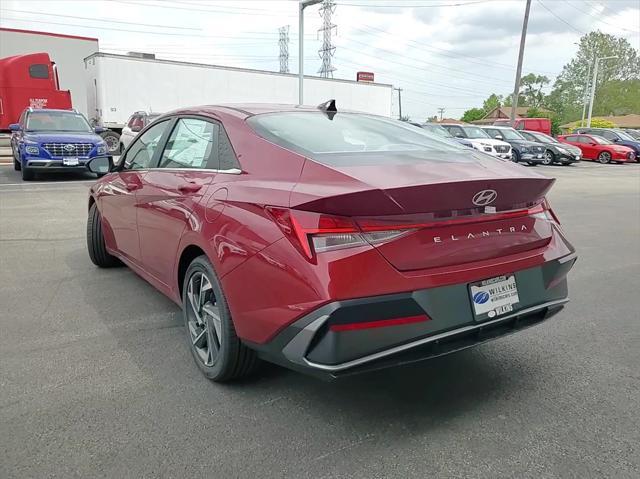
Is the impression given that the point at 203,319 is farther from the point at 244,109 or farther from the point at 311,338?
the point at 244,109

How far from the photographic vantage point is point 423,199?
230 centimetres

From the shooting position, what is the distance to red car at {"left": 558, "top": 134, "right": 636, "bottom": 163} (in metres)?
26.2

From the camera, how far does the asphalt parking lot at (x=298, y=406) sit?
2279mm

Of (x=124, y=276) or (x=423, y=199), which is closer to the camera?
(x=423, y=199)

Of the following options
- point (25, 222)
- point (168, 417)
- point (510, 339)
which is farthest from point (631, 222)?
point (25, 222)

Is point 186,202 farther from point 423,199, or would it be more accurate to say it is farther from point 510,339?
point 510,339

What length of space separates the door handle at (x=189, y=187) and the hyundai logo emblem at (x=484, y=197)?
1.54 m

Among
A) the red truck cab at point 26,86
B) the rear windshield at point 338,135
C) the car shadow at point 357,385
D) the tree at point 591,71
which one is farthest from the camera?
the tree at point 591,71

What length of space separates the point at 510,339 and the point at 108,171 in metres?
3.67

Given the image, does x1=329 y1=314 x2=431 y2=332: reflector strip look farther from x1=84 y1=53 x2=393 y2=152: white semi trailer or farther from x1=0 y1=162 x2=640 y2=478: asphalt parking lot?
x1=84 y1=53 x2=393 y2=152: white semi trailer

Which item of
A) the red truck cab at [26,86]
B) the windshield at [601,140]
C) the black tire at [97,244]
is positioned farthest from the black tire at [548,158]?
the black tire at [97,244]

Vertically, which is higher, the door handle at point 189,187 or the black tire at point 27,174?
the door handle at point 189,187

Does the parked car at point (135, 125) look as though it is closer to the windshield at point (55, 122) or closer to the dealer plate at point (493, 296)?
the windshield at point (55, 122)

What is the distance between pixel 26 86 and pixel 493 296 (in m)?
20.1
